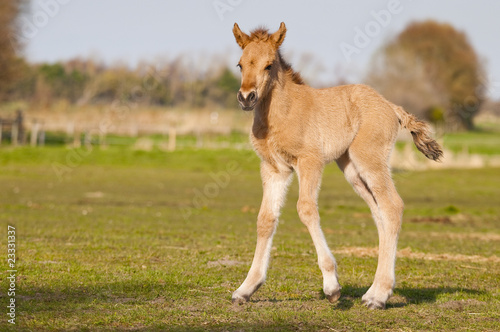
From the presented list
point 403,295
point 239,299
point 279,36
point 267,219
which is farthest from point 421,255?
point 279,36

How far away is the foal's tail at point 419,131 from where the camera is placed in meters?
8.74

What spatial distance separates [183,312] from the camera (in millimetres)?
6977

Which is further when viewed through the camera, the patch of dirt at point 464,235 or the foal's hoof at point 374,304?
the patch of dirt at point 464,235

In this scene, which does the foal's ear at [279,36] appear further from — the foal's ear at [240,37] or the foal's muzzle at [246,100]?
the foal's muzzle at [246,100]

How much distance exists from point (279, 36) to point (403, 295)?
12.0 feet

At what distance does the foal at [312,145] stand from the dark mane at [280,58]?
0.01 meters

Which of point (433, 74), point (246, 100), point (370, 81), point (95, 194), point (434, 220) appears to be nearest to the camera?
point (246, 100)

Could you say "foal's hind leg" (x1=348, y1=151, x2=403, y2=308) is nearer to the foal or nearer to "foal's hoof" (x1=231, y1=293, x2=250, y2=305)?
the foal

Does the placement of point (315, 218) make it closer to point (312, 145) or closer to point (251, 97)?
point (312, 145)

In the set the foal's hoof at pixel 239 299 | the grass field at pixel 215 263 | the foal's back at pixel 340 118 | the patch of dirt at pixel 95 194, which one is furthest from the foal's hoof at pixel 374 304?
the patch of dirt at pixel 95 194

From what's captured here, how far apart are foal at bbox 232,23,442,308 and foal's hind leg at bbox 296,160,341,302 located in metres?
0.01

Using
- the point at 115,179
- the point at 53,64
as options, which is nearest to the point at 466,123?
the point at 53,64

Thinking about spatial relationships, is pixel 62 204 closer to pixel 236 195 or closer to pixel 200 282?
pixel 236 195

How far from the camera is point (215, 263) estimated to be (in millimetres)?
10547
